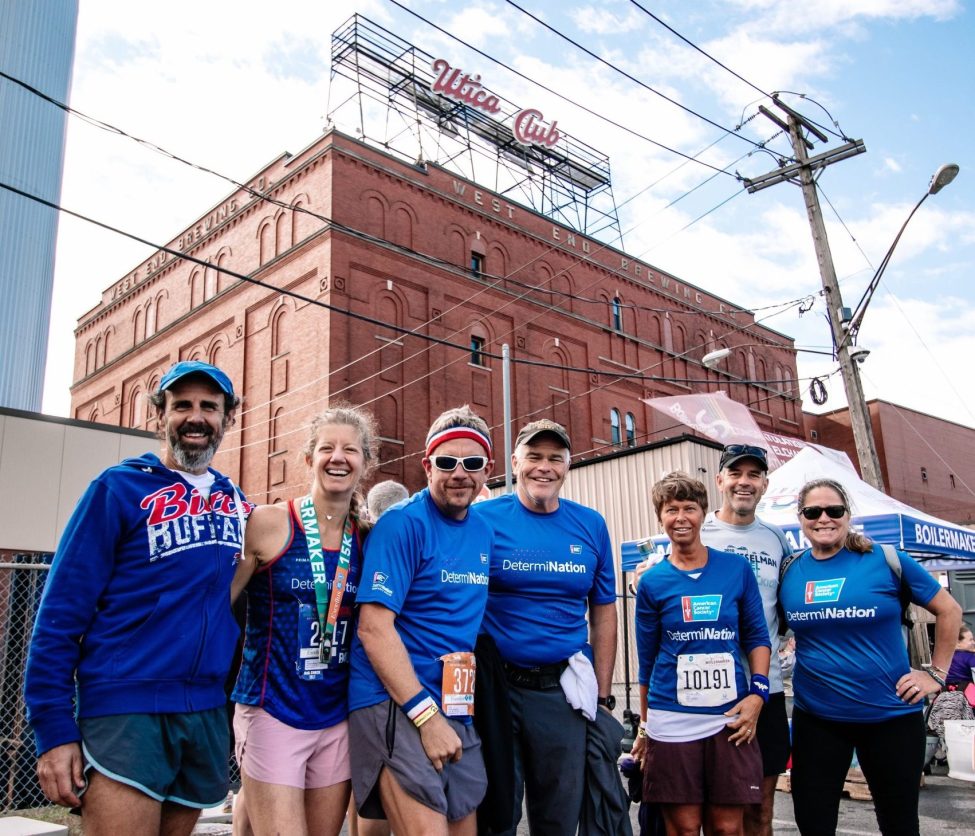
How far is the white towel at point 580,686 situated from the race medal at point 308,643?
1003 millimetres

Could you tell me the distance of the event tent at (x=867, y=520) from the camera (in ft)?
29.1

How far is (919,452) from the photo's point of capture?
148 feet

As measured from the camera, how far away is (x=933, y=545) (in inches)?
361

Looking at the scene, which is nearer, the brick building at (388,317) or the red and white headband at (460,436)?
the red and white headband at (460,436)

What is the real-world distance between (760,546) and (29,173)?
85824 millimetres

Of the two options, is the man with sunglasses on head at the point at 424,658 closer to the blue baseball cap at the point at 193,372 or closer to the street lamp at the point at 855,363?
the blue baseball cap at the point at 193,372

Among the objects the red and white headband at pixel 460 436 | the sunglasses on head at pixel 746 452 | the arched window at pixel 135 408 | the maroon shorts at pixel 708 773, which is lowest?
the maroon shorts at pixel 708 773

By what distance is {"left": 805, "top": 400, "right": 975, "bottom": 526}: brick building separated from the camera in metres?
42.9

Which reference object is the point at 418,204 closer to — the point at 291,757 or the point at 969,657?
the point at 969,657

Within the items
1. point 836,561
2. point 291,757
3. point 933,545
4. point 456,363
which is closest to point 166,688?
point 291,757

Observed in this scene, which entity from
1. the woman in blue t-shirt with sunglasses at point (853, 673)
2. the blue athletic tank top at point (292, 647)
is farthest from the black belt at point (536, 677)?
the woman in blue t-shirt with sunglasses at point (853, 673)

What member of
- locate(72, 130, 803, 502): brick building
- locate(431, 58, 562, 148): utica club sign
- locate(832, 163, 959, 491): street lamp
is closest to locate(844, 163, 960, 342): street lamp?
locate(832, 163, 959, 491): street lamp

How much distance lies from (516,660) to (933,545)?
24.7 feet

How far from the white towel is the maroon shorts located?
0.60 meters
